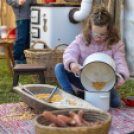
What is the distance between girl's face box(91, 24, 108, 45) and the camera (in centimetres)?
190

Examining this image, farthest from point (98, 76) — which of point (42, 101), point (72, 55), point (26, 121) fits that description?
point (26, 121)

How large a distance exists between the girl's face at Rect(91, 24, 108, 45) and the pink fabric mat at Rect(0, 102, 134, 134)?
501mm

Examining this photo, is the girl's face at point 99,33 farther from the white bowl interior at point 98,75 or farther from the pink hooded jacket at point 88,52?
the white bowl interior at point 98,75

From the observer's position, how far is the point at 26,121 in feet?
5.60

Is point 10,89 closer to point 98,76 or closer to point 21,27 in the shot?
point 98,76

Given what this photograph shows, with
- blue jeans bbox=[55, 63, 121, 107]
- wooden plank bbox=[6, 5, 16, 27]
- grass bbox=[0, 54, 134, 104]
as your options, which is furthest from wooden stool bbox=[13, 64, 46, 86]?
wooden plank bbox=[6, 5, 16, 27]

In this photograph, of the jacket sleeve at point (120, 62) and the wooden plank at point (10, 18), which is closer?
the jacket sleeve at point (120, 62)

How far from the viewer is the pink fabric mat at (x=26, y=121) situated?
5.09 ft

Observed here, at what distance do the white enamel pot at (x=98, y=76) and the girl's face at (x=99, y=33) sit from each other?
0.61 feet

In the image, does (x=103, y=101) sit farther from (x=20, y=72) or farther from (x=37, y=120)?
(x=20, y=72)

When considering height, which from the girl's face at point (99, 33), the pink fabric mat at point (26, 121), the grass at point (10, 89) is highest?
the girl's face at point (99, 33)

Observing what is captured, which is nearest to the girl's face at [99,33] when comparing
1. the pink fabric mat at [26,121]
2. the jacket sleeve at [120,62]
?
the jacket sleeve at [120,62]

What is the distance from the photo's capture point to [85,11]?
3316mm

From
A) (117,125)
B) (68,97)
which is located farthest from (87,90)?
(117,125)
